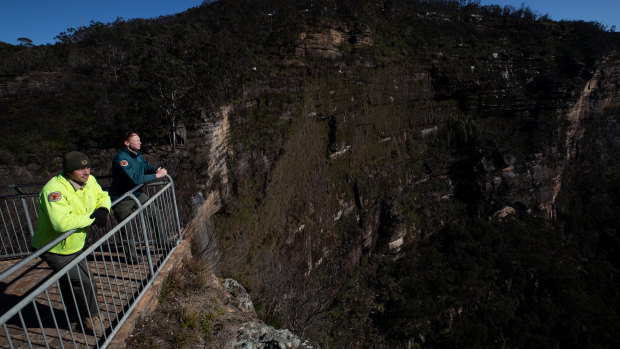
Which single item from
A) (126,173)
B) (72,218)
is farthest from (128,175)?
(72,218)

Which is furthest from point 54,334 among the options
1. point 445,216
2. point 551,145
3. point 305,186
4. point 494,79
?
point 551,145

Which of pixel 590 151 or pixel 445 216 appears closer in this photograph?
pixel 445 216

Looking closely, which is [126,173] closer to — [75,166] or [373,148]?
[75,166]

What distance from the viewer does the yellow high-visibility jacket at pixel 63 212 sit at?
8.16ft

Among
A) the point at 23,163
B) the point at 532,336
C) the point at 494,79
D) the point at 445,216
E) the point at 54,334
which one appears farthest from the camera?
the point at 494,79

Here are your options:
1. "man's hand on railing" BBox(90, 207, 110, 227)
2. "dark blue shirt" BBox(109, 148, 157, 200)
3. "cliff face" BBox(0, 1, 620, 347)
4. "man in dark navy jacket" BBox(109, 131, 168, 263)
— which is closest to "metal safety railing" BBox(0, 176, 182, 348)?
"man's hand on railing" BBox(90, 207, 110, 227)

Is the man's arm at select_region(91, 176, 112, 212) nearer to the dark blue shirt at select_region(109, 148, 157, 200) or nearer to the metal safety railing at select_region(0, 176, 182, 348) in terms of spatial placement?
the metal safety railing at select_region(0, 176, 182, 348)

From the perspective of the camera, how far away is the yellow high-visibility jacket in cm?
249

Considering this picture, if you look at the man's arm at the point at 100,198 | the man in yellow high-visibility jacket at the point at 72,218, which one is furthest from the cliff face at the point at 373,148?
the man's arm at the point at 100,198

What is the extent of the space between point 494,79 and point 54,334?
41061mm

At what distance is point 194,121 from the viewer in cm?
1115

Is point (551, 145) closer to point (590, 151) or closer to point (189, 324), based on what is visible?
point (590, 151)

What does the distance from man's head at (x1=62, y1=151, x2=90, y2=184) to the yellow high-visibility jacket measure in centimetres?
8

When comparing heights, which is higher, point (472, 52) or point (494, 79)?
point (472, 52)
